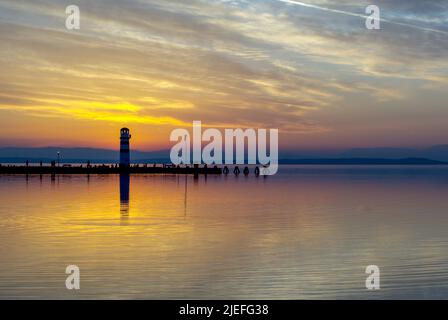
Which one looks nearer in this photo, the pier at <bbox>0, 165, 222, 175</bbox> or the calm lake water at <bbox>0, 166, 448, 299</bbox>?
the calm lake water at <bbox>0, 166, 448, 299</bbox>

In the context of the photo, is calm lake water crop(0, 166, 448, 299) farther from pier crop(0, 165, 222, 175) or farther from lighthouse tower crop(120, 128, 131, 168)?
pier crop(0, 165, 222, 175)

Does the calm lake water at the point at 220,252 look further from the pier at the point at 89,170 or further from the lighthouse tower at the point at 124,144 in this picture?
the pier at the point at 89,170

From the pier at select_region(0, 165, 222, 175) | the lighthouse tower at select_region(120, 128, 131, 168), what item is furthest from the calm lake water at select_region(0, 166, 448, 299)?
the pier at select_region(0, 165, 222, 175)

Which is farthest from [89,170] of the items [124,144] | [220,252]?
[220,252]

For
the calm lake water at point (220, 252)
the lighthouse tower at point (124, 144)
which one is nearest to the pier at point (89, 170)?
the lighthouse tower at point (124, 144)

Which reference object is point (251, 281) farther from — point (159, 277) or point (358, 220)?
Result: point (358, 220)

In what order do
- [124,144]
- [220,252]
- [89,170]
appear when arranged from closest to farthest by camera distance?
[220,252]
[124,144]
[89,170]

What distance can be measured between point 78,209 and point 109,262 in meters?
17.0

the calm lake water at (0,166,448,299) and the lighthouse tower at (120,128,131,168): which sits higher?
the lighthouse tower at (120,128,131,168)

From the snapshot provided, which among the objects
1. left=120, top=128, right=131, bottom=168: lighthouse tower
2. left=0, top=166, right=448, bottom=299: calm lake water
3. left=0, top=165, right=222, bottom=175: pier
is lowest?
left=0, top=166, right=448, bottom=299: calm lake water

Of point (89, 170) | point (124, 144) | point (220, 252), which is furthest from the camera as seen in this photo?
point (89, 170)

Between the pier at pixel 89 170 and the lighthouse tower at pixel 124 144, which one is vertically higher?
the lighthouse tower at pixel 124 144

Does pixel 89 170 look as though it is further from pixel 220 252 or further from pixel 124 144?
pixel 220 252
